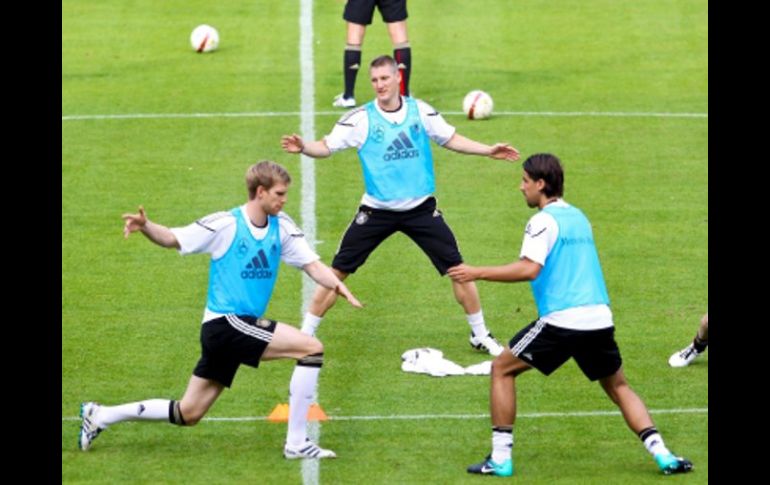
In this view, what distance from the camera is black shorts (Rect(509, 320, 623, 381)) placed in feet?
39.6

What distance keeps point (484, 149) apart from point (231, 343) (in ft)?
11.7

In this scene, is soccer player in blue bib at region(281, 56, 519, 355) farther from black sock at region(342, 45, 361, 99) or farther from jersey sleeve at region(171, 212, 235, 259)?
black sock at region(342, 45, 361, 99)

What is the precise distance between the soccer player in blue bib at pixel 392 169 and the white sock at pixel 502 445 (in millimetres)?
3117

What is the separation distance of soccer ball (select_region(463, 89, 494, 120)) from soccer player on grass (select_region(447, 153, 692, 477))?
10618 millimetres

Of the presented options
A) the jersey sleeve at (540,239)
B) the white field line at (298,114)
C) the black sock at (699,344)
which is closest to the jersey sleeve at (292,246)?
the jersey sleeve at (540,239)

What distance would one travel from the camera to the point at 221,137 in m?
22.4

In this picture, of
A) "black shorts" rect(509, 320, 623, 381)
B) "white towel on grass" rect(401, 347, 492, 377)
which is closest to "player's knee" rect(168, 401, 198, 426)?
"black shorts" rect(509, 320, 623, 381)

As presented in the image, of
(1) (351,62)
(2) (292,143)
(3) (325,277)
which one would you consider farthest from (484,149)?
(1) (351,62)

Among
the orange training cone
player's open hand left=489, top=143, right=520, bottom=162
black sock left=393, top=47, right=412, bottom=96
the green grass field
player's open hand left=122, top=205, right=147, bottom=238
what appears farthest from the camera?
black sock left=393, top=47, right=412, bottom=96

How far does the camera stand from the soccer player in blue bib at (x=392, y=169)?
1495 cm

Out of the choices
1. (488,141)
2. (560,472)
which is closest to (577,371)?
(560,472)

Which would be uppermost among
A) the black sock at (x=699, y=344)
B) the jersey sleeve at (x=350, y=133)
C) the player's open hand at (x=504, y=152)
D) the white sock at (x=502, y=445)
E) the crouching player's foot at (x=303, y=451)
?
the jersey sleeve at (x=350, y=133)

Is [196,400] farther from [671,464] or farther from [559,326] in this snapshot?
[671,464]

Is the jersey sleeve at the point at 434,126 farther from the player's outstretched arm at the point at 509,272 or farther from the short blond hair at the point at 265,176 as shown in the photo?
the player's outstretched arm at the point at 509,272
